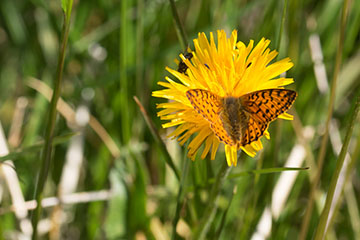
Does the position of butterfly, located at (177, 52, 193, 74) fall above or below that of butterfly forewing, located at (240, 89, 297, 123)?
above

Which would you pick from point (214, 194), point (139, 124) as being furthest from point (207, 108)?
point (139, 124)

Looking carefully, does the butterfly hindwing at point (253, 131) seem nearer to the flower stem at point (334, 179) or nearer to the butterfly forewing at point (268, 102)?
the butterfly forewing at point (268, 102)

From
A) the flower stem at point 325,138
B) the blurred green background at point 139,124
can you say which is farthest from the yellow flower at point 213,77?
the blurred green background at point 139,124

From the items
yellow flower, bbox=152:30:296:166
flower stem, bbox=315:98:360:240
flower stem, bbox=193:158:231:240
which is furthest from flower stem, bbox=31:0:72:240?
flower stem, bbox=315:98:360:240

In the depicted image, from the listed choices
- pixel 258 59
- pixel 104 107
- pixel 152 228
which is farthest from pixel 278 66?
pixel 104 107

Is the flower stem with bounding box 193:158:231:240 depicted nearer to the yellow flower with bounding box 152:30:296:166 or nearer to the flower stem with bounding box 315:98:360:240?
the yellow flower with bounding box 152:30:296:166

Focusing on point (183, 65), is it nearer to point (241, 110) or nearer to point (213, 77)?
point (213, 77)

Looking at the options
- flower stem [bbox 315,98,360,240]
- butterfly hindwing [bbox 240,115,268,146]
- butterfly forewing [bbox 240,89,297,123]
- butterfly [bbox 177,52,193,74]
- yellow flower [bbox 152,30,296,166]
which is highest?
butterfly [bbox 177,52,193,74]
